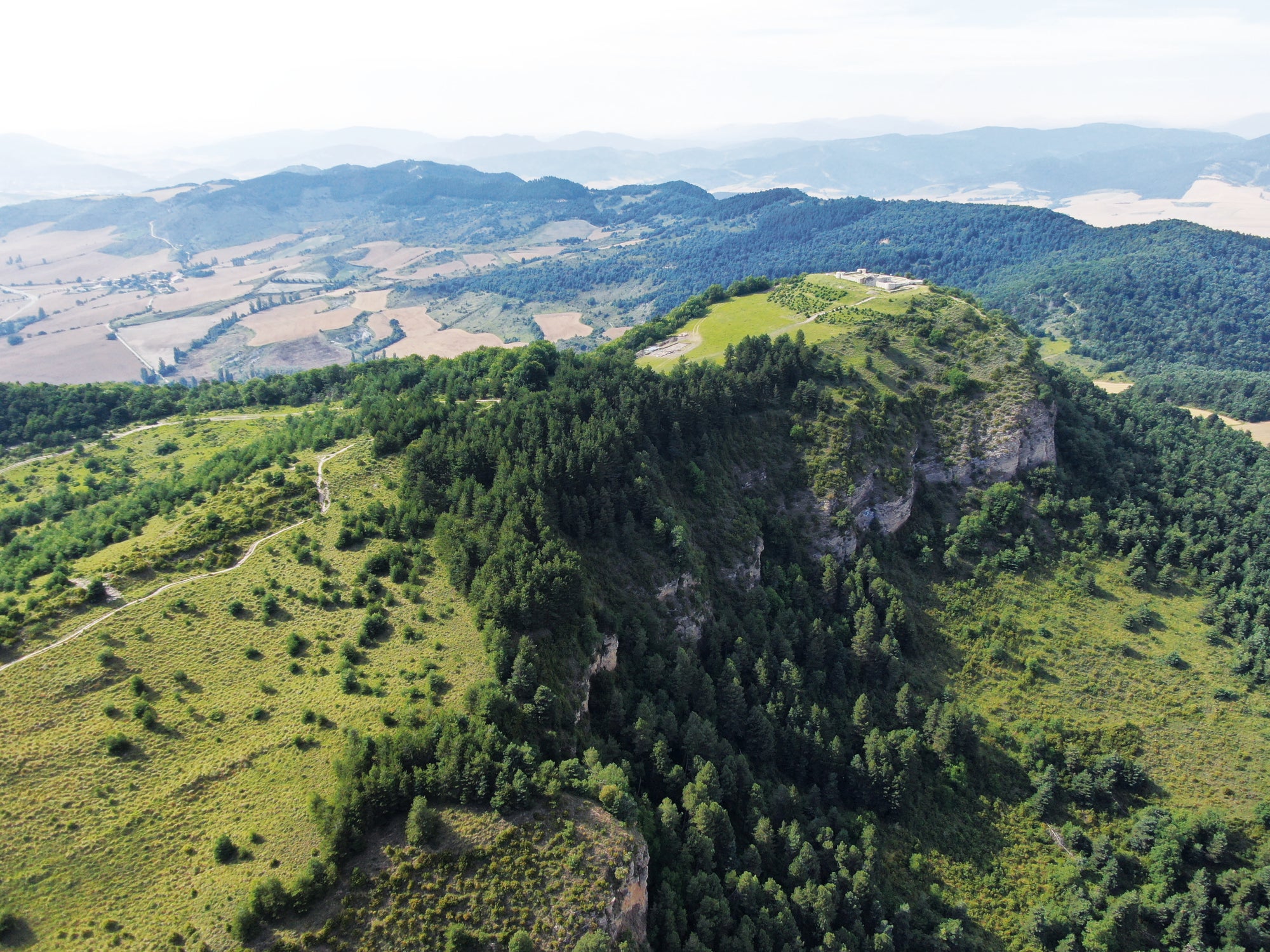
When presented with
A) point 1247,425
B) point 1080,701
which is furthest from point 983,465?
A: point 1247,425

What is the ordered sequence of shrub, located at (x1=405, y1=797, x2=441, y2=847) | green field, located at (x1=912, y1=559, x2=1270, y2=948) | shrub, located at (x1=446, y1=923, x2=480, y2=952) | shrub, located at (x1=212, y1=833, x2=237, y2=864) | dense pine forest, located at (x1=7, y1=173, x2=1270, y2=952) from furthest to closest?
green field, located at (x1=912, y1=559, x2=1270, y2=948), dense pine forest, located at (x1=7, y1=173, x2=1270, y2=952), shrub, located at (x1=405, y1=797, x2=441, y2=847), shrub, located at (x1=212, y1=833, x2=237, y2=864), shrub, located at (x1=446, y1=923, x2=480, y2=952)

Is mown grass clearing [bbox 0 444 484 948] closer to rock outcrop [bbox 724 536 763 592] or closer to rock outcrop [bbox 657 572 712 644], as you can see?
rock outcrop [bbox 657 572 712 644]

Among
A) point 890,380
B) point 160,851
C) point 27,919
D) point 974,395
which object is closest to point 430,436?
point 160,851

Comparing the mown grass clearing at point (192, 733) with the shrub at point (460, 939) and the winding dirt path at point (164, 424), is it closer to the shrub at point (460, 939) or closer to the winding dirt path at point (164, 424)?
the shrub at point (460, 939)

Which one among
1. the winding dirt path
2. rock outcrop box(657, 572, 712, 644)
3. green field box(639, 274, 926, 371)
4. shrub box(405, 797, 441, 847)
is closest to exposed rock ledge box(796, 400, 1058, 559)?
green field box(639, 274, 926, 371)

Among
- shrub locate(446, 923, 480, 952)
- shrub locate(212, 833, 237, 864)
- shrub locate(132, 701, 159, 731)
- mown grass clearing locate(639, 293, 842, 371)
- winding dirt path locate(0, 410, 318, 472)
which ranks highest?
mown grass clearing locate(639, 293, 842, 371)

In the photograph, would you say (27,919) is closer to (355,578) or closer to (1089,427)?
(355,578)

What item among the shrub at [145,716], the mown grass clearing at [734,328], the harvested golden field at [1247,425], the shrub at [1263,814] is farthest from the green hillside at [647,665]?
the harvested golden field at [1247,425]
